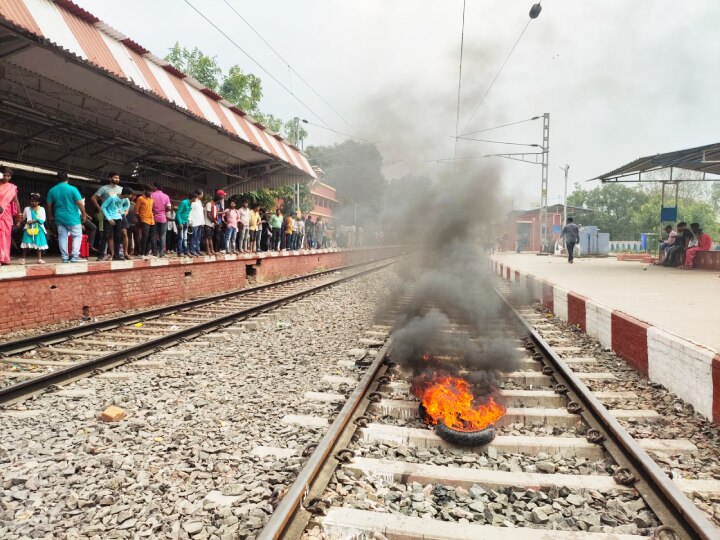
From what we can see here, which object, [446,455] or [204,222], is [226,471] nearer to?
[446,455]

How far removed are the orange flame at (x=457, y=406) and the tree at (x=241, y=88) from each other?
28528mm

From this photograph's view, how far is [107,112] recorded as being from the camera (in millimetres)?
11133

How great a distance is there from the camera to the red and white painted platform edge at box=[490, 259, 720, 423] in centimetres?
358

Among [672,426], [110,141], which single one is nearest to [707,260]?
[672,426]

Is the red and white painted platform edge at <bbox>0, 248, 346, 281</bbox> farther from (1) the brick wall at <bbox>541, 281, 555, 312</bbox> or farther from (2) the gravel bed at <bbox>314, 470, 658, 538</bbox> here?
(1) the brick wall at <bbox>541, 281, 555, 312</bbox>

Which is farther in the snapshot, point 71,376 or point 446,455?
point 71,376

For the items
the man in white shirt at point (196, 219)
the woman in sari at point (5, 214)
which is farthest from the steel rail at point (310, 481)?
→ the man in white shirt at point (196, 219)

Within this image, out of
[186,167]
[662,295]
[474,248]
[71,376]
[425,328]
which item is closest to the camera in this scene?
[71,376]

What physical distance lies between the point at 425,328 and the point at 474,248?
470 cm

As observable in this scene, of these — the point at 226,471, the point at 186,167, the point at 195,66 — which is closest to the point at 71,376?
the point at 226,471

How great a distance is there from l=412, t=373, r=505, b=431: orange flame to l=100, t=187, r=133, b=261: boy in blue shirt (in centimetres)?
802

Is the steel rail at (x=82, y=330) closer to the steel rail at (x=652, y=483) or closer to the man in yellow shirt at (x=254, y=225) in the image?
the man in yellow shirt at (x=254, y=225)

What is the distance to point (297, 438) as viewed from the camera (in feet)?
10.7

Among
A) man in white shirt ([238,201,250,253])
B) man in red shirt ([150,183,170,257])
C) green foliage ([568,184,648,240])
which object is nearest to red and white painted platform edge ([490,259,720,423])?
man in red shirt ([150,183,170,257])
